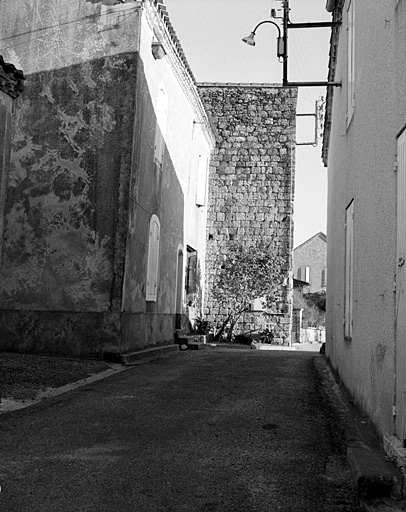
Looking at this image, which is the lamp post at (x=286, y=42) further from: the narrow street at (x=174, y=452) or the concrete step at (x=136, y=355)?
the concrete step at (x=136, y=355)

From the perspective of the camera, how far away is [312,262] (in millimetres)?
58031

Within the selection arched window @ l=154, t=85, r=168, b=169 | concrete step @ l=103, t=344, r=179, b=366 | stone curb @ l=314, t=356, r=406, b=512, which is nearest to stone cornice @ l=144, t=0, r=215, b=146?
arched window @ l=154, t=85, r=168, b=169

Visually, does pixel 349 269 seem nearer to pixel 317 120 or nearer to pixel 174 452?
pixel 174 452

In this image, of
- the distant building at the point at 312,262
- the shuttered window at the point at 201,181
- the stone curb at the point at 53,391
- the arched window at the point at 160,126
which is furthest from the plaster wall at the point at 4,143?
the distant building at the point at 312,262

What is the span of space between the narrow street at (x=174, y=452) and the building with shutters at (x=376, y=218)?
605 millimetres

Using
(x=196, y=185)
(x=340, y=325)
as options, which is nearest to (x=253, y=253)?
(x=196, y=185)

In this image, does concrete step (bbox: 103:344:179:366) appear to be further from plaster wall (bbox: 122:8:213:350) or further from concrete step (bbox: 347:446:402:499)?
concrete step (bbox: 347:446:402:499)

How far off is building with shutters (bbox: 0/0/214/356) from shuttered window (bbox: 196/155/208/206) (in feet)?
24.6

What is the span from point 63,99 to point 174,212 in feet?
16.5

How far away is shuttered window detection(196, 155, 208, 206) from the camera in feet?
69.3

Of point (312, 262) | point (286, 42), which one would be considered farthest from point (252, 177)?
point (312, 262)

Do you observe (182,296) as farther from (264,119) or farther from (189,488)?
(189,488)

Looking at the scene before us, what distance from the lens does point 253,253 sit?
22688mm

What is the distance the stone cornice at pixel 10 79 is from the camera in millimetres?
7578
